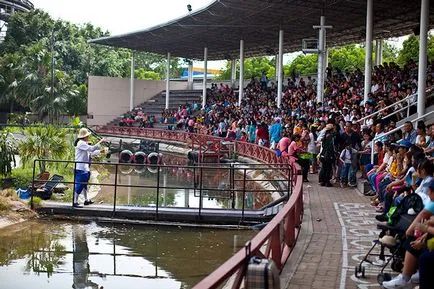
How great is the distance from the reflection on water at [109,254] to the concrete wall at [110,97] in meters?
42.6

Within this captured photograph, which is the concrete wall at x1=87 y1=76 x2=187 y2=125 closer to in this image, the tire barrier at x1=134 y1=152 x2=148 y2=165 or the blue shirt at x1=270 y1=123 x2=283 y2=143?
the tire barrier at x1=134 y1=152 x2=148 y2=165

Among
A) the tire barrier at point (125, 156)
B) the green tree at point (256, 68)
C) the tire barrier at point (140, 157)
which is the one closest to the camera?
the tire barrier at point (140, 157)

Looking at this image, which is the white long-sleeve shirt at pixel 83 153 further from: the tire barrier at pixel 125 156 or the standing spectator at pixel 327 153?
the tire barrier at pixel 125 156

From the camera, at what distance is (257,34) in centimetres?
3928

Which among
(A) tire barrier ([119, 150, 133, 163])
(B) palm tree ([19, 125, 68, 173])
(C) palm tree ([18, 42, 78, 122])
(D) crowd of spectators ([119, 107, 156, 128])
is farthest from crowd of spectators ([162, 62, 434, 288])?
(C) palm tree ([18, 42, 78, 122])

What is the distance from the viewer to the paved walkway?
7165mm

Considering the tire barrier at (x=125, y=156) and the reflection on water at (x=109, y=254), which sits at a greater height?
the tire barrier at (x=125, y=156)

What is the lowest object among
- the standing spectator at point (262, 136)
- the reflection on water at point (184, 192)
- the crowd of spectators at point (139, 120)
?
the reflection on water at point (184, 192)

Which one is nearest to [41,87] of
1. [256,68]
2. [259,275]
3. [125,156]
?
[125,156]

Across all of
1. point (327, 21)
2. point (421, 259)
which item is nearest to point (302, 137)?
point (421, 259)

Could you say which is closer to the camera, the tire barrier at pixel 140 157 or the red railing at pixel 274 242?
the red railing at pixel 274 242

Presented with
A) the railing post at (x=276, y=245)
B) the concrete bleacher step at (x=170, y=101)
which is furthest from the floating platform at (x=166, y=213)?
the concrete bleacher step at (x=170, y=101)

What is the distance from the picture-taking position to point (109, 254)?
37.1 feet

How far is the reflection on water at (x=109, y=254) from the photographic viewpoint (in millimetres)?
9688
